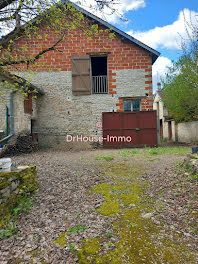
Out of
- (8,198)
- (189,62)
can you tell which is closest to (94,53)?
(189,62)

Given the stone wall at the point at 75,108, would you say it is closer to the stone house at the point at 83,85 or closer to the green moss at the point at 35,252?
the stone house at the point at 83,85

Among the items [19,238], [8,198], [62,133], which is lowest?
[19,238]

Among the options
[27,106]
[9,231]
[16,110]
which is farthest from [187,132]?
[9,231]

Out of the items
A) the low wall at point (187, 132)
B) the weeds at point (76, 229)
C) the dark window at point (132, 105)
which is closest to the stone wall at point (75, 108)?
the dark window at point (132, 105)

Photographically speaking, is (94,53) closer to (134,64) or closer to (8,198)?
(134,64)

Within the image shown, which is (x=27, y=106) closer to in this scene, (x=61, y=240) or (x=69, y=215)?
(x=69, y=215)

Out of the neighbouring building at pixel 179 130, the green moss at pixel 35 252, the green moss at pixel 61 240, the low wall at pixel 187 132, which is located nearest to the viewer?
the green moss at pixel 35 252

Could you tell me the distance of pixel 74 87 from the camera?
33.7 ft

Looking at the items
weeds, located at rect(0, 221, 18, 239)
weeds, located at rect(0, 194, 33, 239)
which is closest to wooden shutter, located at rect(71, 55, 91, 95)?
weeds, located at rect(0, 194, 33, 239)

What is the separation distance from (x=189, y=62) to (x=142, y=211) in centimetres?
1052

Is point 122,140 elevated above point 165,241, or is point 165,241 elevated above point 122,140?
point 122,140

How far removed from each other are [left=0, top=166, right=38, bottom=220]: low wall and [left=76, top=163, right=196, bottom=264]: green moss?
56.5 inches

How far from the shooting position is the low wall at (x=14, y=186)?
2982mm

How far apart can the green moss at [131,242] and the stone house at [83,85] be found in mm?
6988
